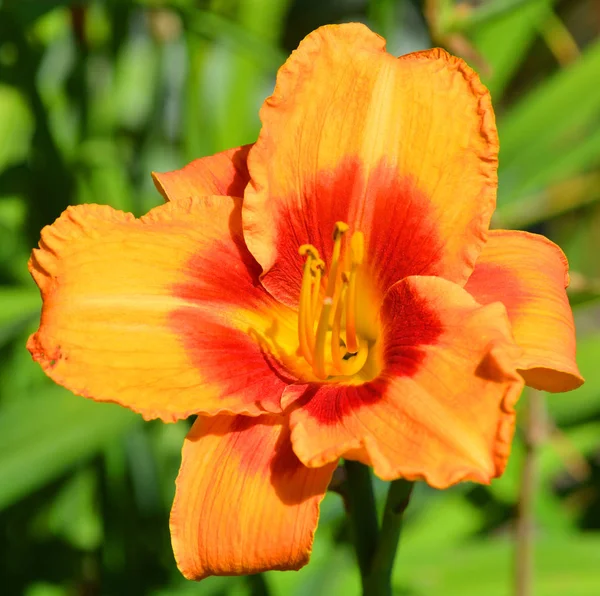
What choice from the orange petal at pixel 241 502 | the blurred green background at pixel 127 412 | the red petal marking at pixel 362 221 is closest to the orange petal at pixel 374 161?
the red petal marking at pixel 362 221

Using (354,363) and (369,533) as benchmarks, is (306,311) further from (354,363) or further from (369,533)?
(369,533)

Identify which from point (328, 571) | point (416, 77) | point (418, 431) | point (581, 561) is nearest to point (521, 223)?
point (581, 561)

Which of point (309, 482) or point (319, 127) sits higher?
point (319, 127)

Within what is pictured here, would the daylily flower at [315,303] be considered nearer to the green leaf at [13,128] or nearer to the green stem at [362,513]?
the green stem at [362,513]

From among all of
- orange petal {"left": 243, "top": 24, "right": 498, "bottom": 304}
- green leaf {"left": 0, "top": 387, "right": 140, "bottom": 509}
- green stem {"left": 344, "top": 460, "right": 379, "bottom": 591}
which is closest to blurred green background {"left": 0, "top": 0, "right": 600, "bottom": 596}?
green leaf {"left": 0, "top": 387, "right": 140, "bottom": 509}

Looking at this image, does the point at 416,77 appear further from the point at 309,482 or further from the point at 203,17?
the point at 203,17

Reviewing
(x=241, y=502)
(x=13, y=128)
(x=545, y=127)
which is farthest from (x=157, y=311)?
(x=13, y=128)
